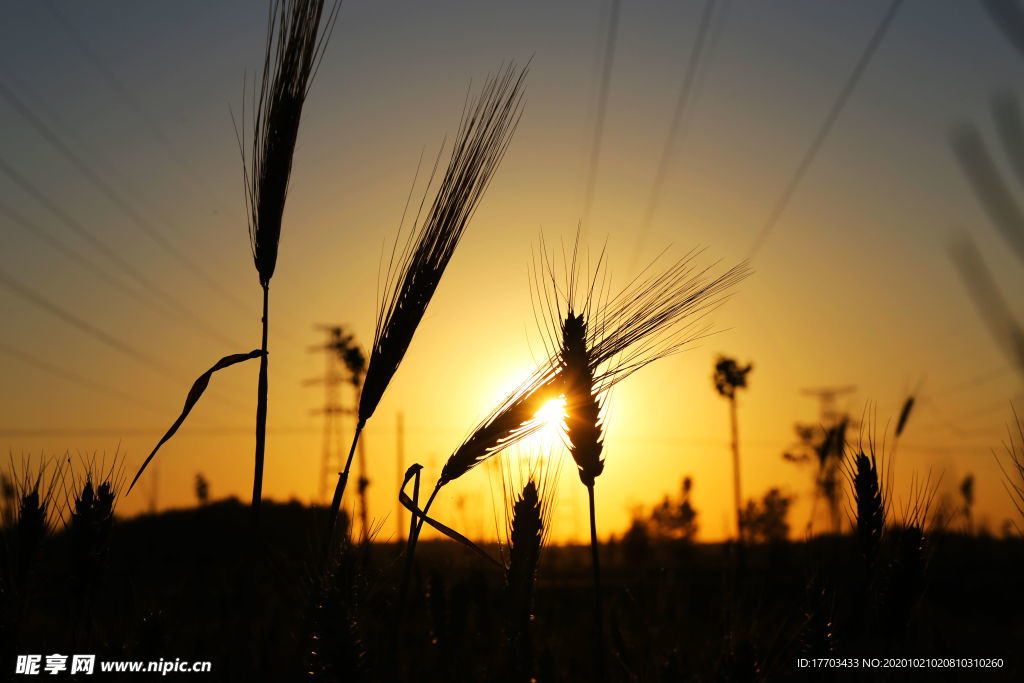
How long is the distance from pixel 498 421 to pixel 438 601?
5.96 ft

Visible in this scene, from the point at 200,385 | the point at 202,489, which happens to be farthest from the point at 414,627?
the point at 202,489

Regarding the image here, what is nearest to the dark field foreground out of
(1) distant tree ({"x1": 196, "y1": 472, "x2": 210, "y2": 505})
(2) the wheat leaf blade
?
(2) the wheat leaf blade

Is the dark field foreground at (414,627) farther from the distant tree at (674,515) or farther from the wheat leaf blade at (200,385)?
the distant tree at (674,515)

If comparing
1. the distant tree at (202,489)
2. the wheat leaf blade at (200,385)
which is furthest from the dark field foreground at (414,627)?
the distant tree at (202,489)

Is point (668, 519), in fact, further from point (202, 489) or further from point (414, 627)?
point (414, 627)

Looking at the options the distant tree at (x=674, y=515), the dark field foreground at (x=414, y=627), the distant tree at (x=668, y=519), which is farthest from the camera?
the distant tree at (x=674, y=515)

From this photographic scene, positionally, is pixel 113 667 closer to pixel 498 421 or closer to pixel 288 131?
pixel 498 421

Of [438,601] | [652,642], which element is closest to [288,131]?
[438,601]

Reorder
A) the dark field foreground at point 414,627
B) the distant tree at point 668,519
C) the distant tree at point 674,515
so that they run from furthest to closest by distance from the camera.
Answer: the distant tree at point 674,515 < the distant tree at point 668,519 < the dark field foreground at point 414,627

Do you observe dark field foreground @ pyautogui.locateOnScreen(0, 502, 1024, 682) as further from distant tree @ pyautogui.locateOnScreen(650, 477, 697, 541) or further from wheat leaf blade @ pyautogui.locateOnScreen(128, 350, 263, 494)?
distant tree @ pyautogui.locateOnScreen(650, 477, 697, 541)

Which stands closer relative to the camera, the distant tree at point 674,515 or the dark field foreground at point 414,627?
the dark field foreground at point 414,627

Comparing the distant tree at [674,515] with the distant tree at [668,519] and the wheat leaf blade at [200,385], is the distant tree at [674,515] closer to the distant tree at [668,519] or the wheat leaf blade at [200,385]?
the distant tree at [668,519]

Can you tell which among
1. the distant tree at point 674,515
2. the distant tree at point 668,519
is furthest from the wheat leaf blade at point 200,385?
the distant tree at point 674,515

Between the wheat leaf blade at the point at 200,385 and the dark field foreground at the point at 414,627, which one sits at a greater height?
the wheat leaf blade at the point at 200,385
